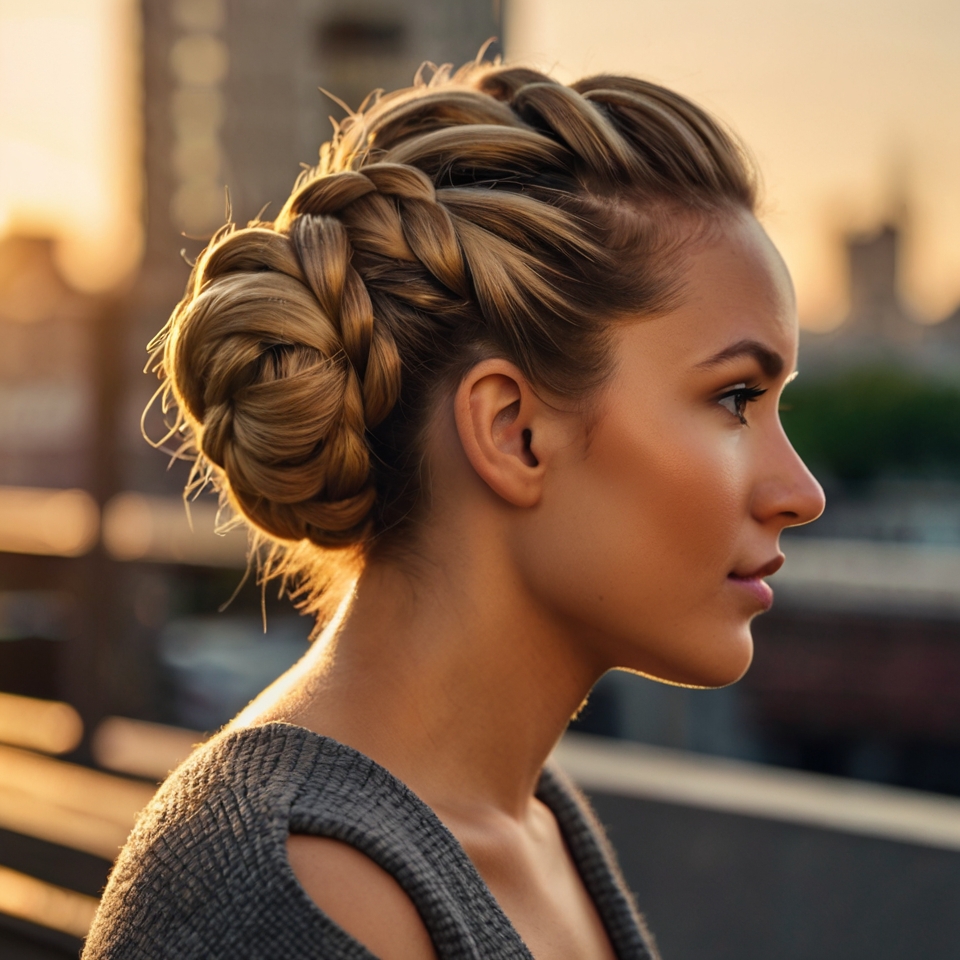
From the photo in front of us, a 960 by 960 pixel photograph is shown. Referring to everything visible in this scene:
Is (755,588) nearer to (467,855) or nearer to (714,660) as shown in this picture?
(714,660)

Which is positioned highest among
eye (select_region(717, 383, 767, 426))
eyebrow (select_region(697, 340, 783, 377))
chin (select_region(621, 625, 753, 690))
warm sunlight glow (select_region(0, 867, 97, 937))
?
eyebrow (select_region(697, 340, 783, 377))

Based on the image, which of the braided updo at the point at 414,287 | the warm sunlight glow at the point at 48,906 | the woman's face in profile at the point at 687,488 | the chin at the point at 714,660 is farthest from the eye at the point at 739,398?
the warm sunlight glow at the point at 48,906

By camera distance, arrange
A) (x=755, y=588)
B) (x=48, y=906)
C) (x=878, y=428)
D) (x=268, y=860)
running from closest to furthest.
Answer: (x=268, y=860) < (x=755, y=588) < (x=48, y=906) < (x=878, y=428)

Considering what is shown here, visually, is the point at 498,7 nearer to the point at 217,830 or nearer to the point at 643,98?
the point at 643,98

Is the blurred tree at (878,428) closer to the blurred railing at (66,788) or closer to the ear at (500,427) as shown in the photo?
the blurred railing at (66,788)

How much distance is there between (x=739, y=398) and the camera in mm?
1126

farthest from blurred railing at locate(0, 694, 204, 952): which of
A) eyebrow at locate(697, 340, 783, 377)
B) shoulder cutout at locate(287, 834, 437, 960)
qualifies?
eyebrow at locate(697, 340, 783, 377)

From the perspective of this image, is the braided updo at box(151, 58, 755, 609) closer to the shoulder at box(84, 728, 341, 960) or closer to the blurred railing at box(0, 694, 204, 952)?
the shoulder at box(84, 728, 341, 960)

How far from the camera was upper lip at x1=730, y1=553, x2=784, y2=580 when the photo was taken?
3.71 ft

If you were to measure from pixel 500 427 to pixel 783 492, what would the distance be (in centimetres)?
27

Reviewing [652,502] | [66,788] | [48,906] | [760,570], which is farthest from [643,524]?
[66,788]

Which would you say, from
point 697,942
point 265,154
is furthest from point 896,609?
point 265,154

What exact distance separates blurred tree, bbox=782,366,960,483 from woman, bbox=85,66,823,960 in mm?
47240

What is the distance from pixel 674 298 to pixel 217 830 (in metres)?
0.61
